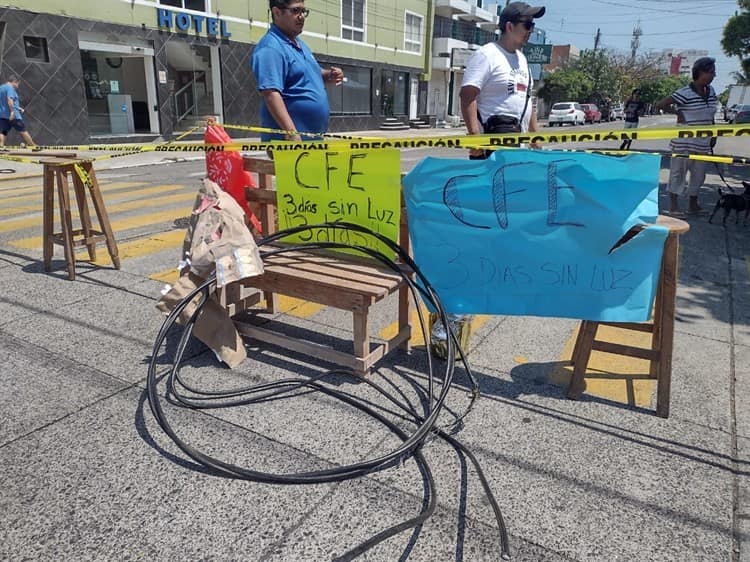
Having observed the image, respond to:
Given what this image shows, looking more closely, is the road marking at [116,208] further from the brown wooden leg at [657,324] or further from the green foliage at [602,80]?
the green foliage at [602,80]

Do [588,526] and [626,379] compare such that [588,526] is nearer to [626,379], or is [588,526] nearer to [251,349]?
[626,379]

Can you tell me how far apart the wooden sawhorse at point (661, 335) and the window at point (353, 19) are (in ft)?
92.9

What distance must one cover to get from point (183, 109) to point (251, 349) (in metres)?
22.3

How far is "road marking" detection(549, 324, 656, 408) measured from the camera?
3264 mm

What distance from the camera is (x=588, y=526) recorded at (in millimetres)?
2262

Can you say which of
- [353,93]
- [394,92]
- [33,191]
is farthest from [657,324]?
[394,92]

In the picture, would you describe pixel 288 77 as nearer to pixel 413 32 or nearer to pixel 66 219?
pixel 66 219

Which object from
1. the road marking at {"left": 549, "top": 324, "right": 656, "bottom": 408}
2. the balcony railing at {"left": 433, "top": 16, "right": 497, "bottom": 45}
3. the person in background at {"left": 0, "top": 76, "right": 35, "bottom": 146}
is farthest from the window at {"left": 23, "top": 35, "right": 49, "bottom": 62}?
the balcony railing at {"left": 433, "top": 16, "right": 497, "bottom": 45}

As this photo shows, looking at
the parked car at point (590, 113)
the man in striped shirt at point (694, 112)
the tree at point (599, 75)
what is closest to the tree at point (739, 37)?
the man in striped shirt at point (694, 112)

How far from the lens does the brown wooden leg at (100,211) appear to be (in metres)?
5.07

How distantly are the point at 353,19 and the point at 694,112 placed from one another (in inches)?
975

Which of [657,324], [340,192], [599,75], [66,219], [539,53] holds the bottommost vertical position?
[657,324]

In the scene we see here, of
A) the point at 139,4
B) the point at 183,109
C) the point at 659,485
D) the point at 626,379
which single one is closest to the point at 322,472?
the point at 659,485

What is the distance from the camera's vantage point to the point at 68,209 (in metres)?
5.13
